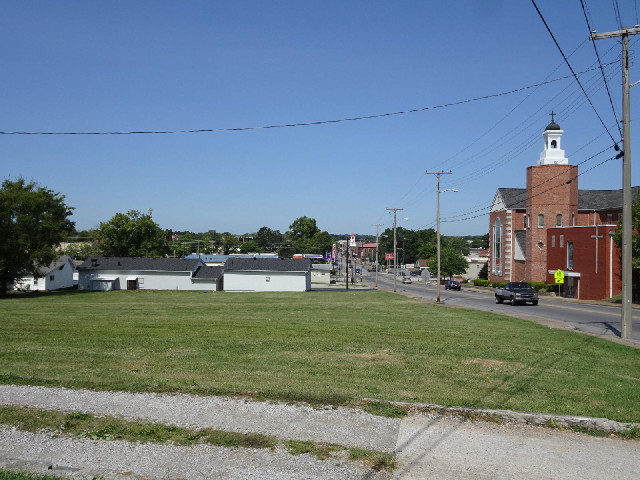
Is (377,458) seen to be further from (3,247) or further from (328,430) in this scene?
(3,247)

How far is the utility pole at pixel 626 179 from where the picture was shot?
18.9 metres

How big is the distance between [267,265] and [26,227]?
27952 mm

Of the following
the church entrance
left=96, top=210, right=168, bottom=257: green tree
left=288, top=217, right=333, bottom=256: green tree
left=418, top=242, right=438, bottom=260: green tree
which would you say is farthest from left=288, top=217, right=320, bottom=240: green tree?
the church entrance

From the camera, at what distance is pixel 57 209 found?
6150 centimetres

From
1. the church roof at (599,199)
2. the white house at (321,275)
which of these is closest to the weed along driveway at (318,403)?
the church roof at (599,199)

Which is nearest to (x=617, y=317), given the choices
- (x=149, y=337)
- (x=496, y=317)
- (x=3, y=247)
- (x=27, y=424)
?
(x=496, y=317)

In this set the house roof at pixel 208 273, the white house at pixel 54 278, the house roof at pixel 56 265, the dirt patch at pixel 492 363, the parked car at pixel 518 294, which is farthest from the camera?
the white house at pixel 54 278

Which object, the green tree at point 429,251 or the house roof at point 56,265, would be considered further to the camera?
the green tree at point 429,251

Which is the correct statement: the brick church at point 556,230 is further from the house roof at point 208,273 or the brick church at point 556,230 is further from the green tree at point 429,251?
the green tree at point 429,251

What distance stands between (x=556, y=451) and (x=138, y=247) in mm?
103099

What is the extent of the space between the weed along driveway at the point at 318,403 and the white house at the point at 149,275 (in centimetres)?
5640

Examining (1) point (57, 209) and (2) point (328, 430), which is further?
(1) point (57, 209)

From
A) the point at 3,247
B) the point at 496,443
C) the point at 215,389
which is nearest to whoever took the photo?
the point at 496,443

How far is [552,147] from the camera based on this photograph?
70.4m
